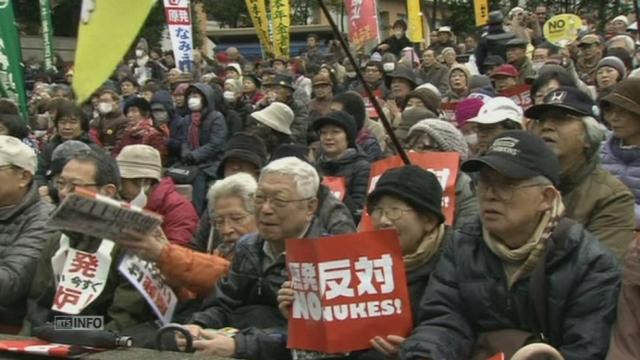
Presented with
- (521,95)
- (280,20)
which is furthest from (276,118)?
(280,20)

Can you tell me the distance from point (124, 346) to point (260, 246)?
0.94m

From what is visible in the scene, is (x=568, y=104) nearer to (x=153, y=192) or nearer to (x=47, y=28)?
(x=153, y=192)

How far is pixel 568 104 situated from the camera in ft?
16.1

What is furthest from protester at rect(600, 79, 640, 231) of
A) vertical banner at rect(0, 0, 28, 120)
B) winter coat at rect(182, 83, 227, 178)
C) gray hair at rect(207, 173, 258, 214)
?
winter coat at rect(182, 83, 227, 178)

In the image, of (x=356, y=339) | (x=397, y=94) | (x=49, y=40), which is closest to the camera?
(x=356, y=339)

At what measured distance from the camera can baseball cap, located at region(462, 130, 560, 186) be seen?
3.63 m

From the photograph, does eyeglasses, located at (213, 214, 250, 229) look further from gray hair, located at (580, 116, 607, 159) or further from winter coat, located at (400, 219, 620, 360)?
gray hair, located at (580, 116, 607, 159)

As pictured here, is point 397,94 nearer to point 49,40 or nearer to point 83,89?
point 49,40

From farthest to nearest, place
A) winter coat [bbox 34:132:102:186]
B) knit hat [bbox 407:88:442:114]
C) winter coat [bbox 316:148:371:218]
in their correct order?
winter coat [bbox 34:132:102:186] → knit hat [bbox 407:88:442:114] → winter coat [bbox 316:148:371:218]

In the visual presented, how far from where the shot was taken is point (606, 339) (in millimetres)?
3490

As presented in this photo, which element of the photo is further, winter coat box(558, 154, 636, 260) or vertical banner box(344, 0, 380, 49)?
vertical banner box(344, 0, 380, 49)

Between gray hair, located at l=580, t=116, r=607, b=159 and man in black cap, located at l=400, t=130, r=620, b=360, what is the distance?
1191 mm

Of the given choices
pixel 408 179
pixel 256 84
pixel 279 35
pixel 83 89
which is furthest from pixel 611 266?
pixel 279 35

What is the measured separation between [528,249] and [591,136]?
1.48m
